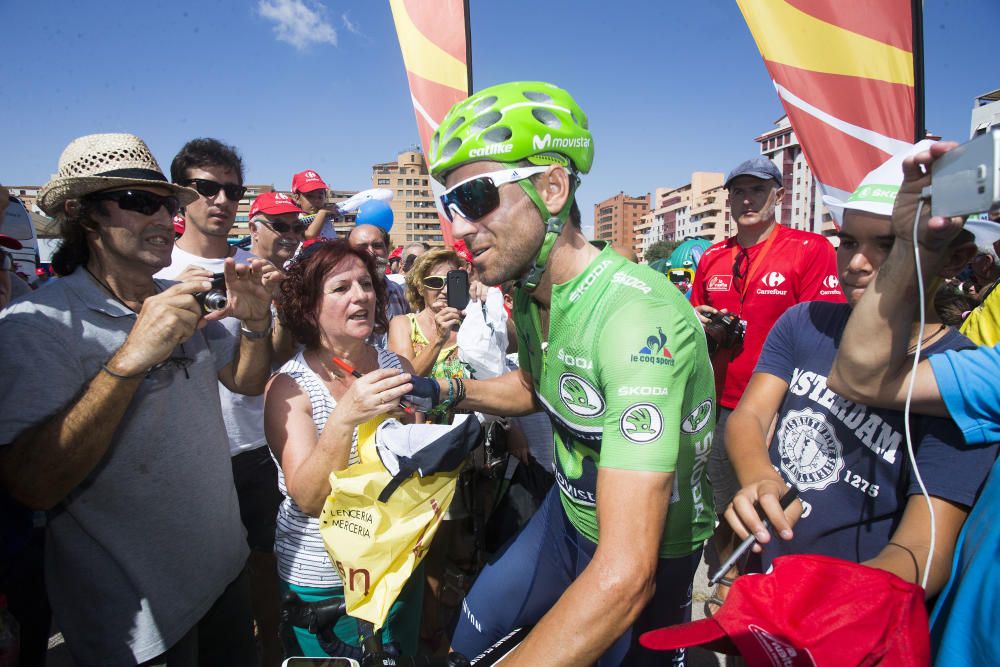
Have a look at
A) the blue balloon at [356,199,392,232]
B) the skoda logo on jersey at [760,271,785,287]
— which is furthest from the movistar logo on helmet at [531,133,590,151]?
the blue balloon at [356,199,392,232]

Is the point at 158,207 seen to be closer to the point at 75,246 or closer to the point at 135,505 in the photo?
the point at 75,246

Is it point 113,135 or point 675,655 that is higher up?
point 113,135

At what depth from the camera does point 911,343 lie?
1.66 metres

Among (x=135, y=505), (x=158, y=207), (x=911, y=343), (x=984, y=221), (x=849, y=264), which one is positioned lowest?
(x=135, y=505)

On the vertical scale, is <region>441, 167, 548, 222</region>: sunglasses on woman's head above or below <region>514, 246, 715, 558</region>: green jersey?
above

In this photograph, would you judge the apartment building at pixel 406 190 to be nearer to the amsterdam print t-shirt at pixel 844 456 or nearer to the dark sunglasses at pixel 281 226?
the dark sunglasses at pixel 281 226

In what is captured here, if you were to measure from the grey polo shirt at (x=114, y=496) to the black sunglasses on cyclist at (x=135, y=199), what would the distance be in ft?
1.11

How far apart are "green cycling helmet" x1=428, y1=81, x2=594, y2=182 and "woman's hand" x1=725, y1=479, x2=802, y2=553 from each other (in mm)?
1294

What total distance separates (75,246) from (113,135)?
1.67 ft

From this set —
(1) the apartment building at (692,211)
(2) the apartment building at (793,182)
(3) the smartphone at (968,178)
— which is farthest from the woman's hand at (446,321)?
(2) the apartment building at (793,182)

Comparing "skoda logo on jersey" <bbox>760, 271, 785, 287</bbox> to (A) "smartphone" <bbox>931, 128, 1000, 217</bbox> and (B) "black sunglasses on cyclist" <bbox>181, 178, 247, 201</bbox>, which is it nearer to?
(A) "smartphone" <bbox>931, 128, 1000, 217</bbox>

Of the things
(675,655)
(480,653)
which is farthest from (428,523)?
(675,655)

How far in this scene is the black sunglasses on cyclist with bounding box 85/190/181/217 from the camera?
205 centimetres

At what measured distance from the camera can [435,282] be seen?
4227mm
